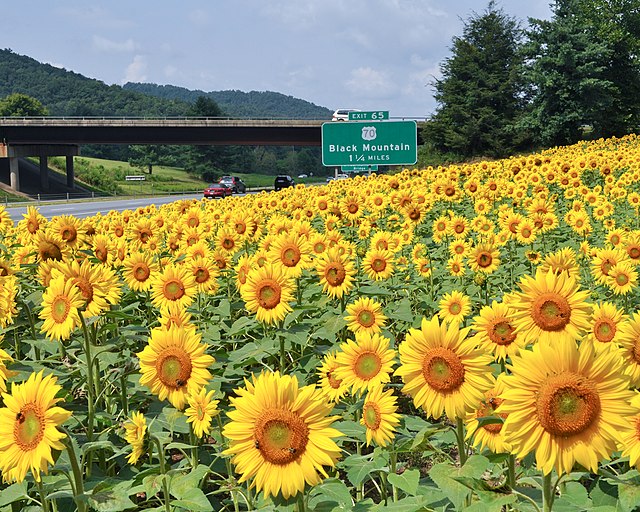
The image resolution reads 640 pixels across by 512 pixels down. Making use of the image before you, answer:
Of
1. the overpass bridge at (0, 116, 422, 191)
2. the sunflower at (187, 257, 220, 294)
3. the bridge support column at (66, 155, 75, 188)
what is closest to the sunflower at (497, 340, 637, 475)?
the sunflower at (187, 257, 220, 294)

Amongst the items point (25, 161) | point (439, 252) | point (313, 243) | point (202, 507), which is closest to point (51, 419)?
point (202, 507)

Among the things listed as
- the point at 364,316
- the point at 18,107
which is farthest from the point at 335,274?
the point at 18,107

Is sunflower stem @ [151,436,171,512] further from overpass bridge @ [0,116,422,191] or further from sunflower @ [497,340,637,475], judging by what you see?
overpass bridge @ [0,116,422,191]

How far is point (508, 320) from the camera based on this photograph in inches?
119

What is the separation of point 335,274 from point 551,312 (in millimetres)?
1822

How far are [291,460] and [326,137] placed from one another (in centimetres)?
1640

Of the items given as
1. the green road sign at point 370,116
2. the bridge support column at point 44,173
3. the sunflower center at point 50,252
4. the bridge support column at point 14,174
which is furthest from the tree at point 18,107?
the sunflower center at point 50,252

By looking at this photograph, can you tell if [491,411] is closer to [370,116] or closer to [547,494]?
[547,494]

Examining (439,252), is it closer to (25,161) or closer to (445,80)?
(445,80)

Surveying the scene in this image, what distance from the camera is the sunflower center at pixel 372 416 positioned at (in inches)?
105

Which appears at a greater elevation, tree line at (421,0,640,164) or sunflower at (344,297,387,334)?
tree line at (421,0,640,164)

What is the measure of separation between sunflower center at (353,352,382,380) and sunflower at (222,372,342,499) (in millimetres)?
1074

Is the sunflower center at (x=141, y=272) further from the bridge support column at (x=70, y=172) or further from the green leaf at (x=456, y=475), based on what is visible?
the bridge support column at (x=70, y=172)

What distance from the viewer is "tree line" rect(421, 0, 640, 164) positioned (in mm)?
43281
